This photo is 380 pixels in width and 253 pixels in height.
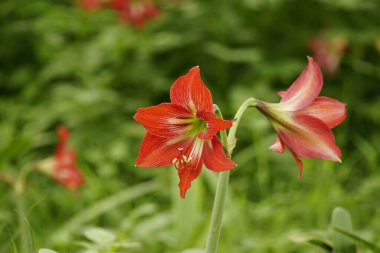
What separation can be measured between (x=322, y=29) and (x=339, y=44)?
0.32 meters

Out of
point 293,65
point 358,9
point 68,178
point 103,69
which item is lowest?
point 68,178

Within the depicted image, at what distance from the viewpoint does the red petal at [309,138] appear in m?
1.06

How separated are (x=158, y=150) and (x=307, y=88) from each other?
0.28 metres

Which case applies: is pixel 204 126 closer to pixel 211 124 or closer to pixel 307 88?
pixel 211 124

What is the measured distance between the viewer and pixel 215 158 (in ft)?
3.33

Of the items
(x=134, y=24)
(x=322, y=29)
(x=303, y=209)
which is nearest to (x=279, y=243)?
(x=303, y=209)

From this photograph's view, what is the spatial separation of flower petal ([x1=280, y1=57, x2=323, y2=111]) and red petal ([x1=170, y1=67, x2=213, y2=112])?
16 cm

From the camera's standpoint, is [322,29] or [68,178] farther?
[322,29]

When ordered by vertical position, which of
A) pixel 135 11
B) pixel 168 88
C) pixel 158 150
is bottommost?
pixel 158 150

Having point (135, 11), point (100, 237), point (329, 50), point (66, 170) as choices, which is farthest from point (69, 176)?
point (329, 50)

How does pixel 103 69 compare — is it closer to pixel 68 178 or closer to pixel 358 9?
pixel 68 178

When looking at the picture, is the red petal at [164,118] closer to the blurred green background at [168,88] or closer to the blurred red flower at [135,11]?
the blurred green background at [168,88]

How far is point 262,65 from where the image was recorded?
3918 mm

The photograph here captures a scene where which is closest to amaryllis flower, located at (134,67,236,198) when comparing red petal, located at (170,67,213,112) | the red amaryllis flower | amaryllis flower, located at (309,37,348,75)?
red petal, located at (170,67,213,112)
